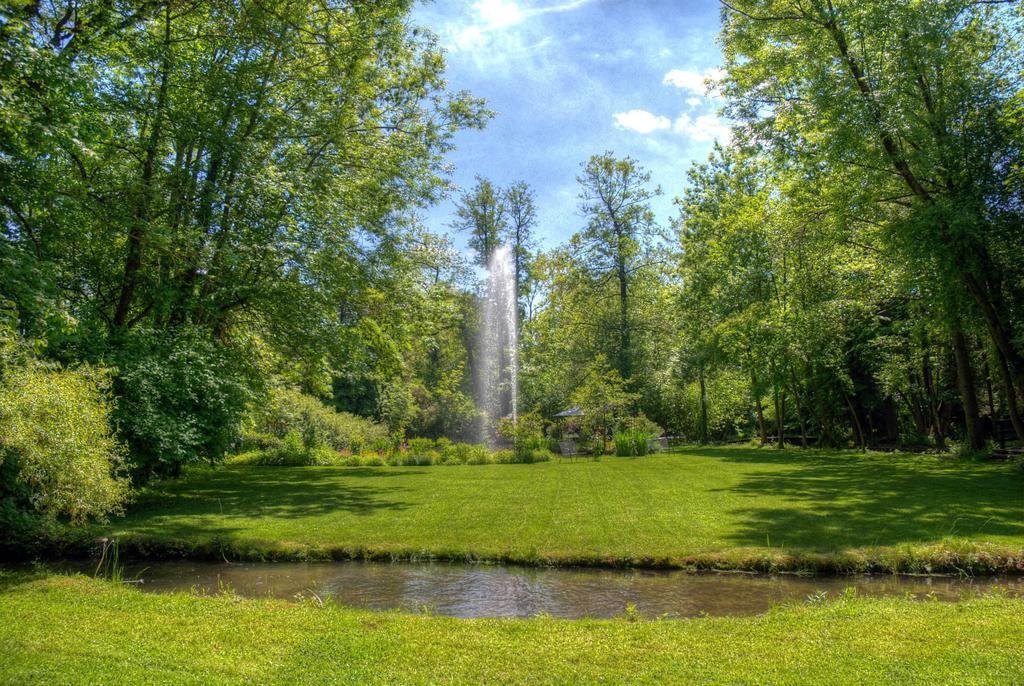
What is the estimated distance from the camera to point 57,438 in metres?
6.91

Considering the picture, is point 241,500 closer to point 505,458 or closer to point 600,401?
point 505,458

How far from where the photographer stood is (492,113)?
20484 millimetres

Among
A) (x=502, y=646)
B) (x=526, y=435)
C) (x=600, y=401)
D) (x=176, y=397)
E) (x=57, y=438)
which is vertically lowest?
(x=502, y=646)

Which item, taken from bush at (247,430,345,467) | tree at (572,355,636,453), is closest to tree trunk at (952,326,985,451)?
tree at (572,355,636,453)

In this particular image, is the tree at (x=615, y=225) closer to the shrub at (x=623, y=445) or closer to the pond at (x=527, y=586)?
the shrub at (x=623, y=445)

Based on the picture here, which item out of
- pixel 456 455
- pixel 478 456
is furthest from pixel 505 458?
pixel 456 455

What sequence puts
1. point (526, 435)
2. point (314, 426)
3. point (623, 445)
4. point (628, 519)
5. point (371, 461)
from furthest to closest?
point (314, 426), point (623, 445), point (371, 461), point (526, 435), point (628, 519)

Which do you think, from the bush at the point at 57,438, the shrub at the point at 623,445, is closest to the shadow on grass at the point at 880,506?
the shrub at the point at 623,445

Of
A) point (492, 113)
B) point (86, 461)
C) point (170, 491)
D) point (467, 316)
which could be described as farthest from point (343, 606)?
point (467, 316)

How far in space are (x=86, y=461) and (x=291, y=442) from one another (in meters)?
17.9

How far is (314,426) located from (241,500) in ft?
43.5

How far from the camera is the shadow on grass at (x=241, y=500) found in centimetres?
1094

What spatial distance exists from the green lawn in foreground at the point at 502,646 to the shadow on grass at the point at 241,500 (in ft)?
15.9

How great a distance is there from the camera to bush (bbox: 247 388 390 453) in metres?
26.2
